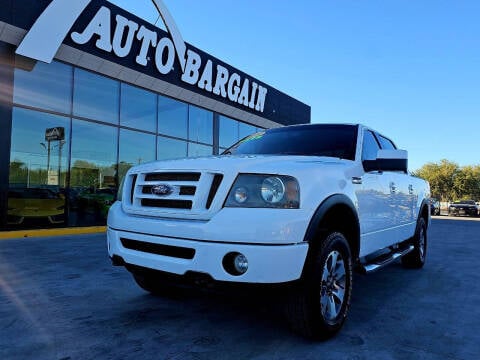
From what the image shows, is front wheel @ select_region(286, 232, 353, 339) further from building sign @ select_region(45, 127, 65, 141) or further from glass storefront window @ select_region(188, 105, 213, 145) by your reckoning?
glass storefront window @ select_region(188, 105, 213, 145)

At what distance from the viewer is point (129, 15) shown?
37.2ft

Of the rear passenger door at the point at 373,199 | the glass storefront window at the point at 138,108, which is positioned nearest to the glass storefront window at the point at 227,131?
the glass storefront window at the point at 138,108

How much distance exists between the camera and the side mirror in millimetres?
3613

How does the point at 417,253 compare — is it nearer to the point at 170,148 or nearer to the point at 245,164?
the point at 245,164

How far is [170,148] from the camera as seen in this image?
14148mm

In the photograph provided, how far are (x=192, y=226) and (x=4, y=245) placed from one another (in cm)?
656

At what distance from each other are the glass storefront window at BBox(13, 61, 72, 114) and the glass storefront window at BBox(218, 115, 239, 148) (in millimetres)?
6974

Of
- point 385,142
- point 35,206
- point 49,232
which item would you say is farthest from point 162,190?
point 35,206

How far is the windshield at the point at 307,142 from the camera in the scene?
387 cm

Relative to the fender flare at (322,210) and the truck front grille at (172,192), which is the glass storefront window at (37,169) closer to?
the truck front grille at (172,192)

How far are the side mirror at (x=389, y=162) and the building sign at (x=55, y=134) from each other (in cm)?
934

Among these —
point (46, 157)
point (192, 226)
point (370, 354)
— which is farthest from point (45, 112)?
point (370, 354)

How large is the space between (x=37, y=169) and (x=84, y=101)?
2.41 m

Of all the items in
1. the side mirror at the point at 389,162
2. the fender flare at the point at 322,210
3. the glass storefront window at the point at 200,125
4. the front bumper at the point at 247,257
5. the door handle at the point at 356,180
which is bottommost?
the front bumper at the point at 247,257
